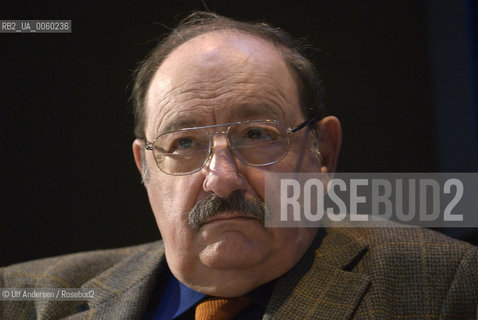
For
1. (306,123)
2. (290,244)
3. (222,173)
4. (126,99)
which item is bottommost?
(290,244)

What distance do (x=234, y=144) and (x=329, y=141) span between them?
41cm

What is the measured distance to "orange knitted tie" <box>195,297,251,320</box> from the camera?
1.70 meters

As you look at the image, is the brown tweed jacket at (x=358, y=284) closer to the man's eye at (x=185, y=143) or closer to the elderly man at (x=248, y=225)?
the elderly man at (x=248, y=225)

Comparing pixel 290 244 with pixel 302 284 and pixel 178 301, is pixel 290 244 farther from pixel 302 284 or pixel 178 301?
pixel 178 301

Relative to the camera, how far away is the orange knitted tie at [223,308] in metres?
1.70

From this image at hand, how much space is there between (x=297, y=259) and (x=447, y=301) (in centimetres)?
46

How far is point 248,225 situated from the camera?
1.61 metres

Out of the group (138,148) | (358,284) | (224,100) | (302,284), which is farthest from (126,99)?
(358,284)

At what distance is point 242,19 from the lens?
1.99 metres

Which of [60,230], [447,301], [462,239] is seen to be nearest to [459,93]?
[462,239]

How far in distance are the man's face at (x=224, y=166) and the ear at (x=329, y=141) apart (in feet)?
0.30

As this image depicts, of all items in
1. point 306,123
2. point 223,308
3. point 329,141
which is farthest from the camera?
point 329,141

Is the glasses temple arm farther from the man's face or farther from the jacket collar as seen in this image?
the jacket collar

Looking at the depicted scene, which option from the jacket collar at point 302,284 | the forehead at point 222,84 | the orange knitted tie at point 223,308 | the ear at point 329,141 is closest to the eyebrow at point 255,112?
the forehead at point 222,84
